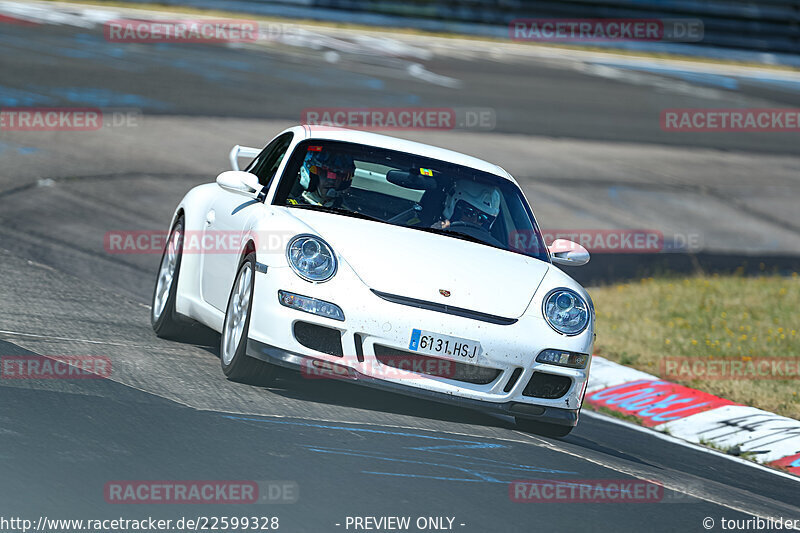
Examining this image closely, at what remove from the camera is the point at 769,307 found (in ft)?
42.9

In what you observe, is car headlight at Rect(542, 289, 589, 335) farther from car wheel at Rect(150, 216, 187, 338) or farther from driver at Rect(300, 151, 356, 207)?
car wheel at Rect(150, 216, 187, 338)

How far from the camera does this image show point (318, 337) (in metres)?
6.44

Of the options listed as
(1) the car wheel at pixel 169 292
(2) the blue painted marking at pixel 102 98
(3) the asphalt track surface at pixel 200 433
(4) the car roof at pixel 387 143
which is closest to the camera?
(3) the asphalt track surface at pixel 200 433

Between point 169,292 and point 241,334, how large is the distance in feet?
5.35

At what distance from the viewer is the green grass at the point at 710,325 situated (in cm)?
988

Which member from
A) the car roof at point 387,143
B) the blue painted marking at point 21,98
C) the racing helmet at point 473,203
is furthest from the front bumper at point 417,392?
the blue painted marking at point 21,98

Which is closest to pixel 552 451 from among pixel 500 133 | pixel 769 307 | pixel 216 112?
pixel 769 307

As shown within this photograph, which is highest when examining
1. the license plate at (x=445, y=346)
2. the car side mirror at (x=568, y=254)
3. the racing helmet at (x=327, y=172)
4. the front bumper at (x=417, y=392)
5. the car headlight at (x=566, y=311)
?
the racing helmet at (x=327, y=172)

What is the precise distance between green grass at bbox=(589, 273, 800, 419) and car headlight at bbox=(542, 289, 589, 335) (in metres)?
3.08

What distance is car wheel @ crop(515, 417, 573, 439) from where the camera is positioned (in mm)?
6977

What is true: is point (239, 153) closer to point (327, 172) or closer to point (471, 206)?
point (327, 172)

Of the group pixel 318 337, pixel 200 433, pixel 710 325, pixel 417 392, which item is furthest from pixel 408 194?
pixel 710 325

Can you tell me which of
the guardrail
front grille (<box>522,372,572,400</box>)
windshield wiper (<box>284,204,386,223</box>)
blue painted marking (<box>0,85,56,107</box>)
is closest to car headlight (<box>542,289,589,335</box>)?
front grille (<box>522,372,572,400</box>)

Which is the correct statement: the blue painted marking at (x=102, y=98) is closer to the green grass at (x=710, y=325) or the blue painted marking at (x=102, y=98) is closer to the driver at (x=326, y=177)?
the green grass at (x=710, y=325)
